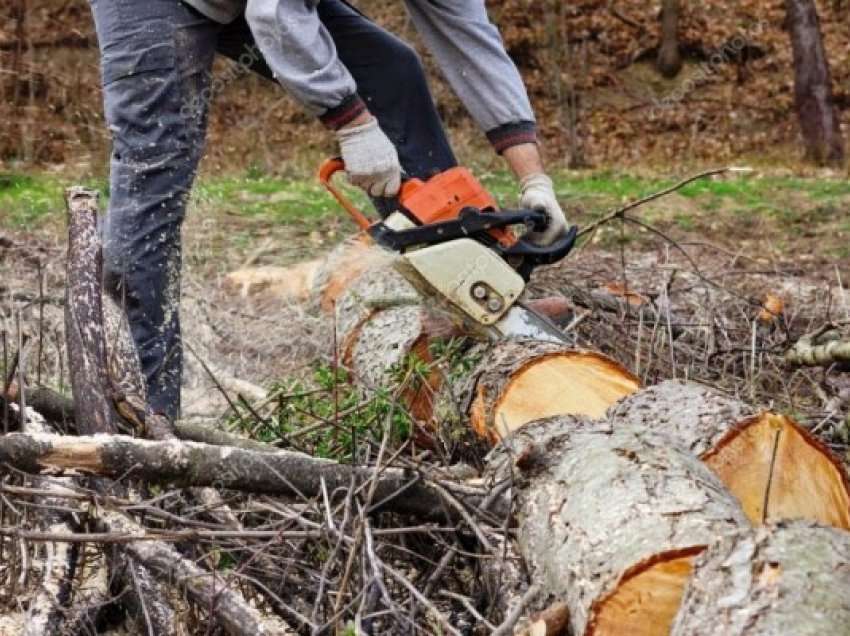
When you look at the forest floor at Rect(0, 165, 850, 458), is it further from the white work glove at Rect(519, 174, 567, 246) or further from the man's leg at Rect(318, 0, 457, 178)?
the man's leg at Rect(318, 0, 457, 178)

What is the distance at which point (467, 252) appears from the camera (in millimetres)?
3639

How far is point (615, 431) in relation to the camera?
2.47 m

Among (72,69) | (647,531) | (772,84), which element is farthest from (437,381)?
(772,84)

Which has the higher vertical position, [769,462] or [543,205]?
[769,462]

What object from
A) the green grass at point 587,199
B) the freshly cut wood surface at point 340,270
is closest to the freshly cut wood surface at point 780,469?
the freshly cut wood surface at point 340,270

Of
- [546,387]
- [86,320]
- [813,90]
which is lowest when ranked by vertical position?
[813,90]

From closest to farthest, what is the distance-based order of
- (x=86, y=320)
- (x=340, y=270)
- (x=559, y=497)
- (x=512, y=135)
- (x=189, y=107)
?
(x=559, y=497) < (x=86, y=320) < (x=189, y=107) < (x=512, y=135) < (x=340, y=270)

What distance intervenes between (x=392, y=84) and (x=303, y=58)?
64 centimetres

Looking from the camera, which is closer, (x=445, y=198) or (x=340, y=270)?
(x=445, y=198)

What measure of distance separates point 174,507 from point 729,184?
24.2 feet

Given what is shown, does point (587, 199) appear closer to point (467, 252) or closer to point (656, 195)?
point (656, 195)

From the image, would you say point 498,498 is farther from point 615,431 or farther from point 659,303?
point 659,303

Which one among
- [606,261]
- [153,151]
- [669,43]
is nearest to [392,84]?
[153,151]

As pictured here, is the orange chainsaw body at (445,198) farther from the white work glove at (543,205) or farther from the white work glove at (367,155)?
the white work glove at (543,205)
